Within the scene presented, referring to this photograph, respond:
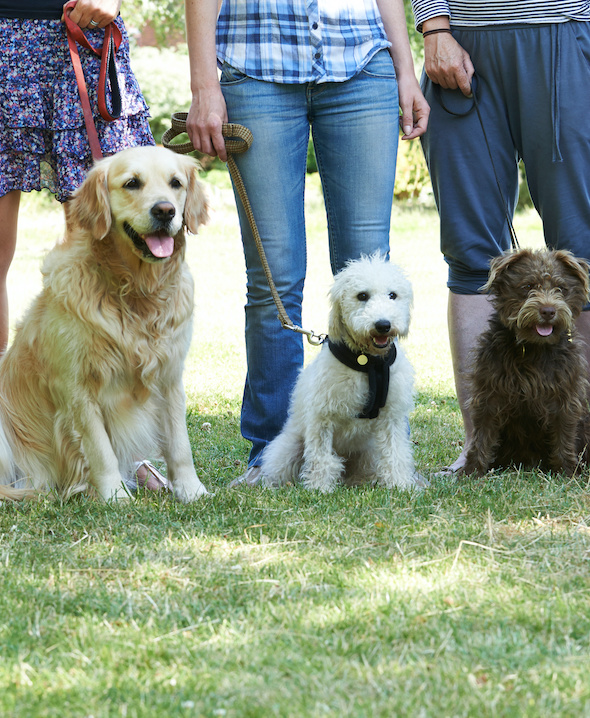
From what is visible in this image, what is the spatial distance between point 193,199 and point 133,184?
30cm

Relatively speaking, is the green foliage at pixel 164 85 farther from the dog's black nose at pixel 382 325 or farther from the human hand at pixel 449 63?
the dog's black nose at pixel 382 325

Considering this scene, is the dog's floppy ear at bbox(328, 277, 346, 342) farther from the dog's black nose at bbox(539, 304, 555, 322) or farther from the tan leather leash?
the dog's black nose at bbox(539, 304, 555, 322)

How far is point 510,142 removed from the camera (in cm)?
404

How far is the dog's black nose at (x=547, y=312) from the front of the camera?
11.8 feet

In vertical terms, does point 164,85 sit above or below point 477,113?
above

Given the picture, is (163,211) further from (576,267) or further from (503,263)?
(576,267)

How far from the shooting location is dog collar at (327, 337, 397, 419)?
370 cm

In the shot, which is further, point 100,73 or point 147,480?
point 147,480

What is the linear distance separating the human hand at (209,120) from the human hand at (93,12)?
0.54 meters

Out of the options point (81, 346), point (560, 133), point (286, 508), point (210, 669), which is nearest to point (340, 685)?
point (210, 669)

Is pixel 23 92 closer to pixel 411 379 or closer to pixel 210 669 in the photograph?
pixel 411 379

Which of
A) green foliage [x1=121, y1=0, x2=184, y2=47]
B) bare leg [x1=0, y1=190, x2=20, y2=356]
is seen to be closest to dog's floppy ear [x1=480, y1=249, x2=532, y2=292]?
bare leg [x1=0, y1=190, x2=20, y2=356]

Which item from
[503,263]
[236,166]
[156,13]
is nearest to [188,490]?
[236,166]

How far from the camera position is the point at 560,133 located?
151 inches
